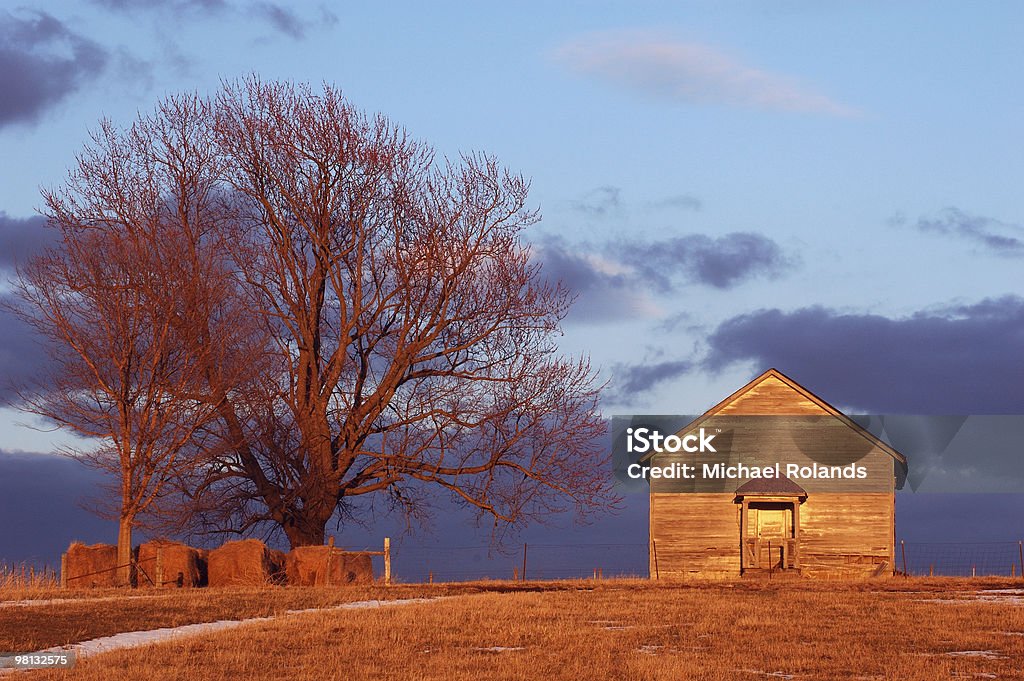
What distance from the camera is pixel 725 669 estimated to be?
17125 millimetres

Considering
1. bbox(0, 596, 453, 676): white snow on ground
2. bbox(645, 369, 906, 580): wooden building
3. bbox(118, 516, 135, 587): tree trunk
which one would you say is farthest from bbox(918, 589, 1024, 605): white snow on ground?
bbox(118, 516, 135, 587): tree trunk

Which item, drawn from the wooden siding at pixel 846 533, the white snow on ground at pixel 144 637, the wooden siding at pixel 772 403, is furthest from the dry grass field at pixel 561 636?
the wooden siding at pixel 772 403

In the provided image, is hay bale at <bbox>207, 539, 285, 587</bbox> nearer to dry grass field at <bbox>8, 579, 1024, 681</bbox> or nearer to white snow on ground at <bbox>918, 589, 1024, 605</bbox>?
dry grass field at <bbox>8, 579, 1024, 681</bbox>

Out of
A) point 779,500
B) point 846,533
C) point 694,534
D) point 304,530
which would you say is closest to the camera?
point 304,530

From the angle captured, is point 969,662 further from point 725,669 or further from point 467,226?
point 467,226

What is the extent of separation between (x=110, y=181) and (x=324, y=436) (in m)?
9.68

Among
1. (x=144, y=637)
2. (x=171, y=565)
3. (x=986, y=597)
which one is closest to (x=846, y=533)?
A: (x=986, y=597)

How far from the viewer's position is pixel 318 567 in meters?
34.1

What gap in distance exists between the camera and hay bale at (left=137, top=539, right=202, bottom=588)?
1316 inches

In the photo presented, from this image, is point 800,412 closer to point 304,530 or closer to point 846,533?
point 846,533

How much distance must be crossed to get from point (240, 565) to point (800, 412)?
2079 cm

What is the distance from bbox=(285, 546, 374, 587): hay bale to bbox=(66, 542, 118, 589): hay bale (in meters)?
4.56

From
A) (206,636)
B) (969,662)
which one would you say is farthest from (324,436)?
(969,662)

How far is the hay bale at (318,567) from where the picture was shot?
111 feet
